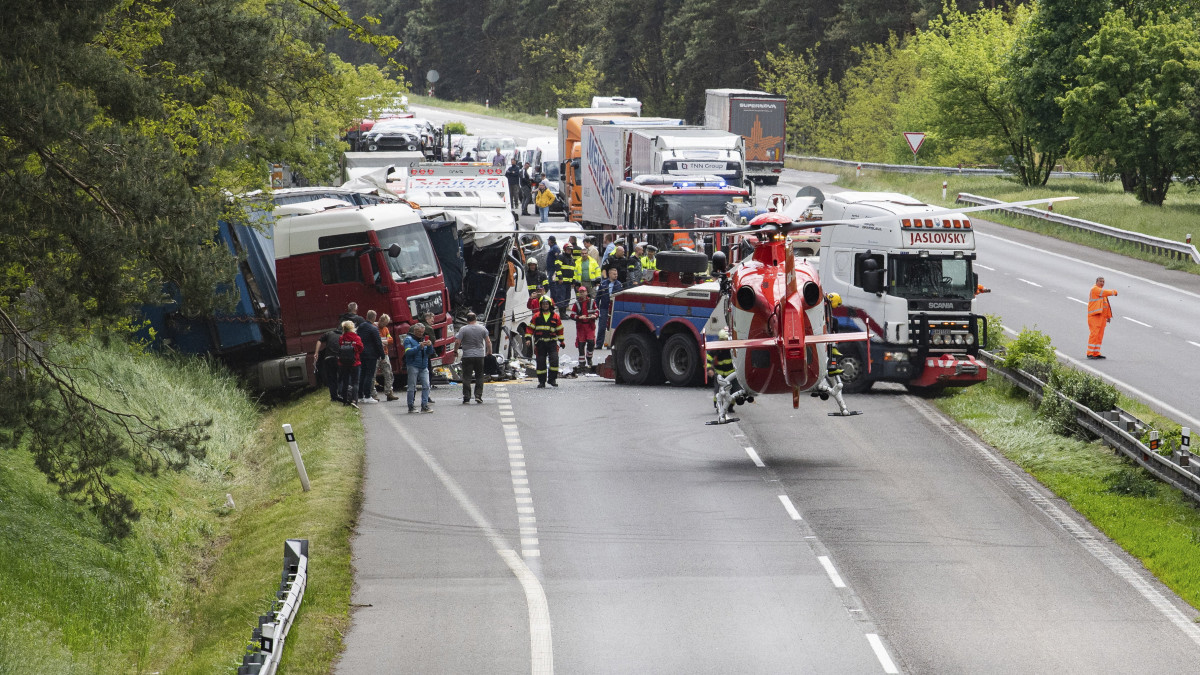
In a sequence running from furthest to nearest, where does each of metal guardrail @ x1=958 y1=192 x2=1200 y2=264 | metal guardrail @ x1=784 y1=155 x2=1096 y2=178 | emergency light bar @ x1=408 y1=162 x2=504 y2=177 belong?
metal guardrail @ x1=784 y1=155 x2=1096 y2=178, metal guardrail @ x1=958 y1=192 x2=1200 y2=264, emergency light bar @ x1=408 y1=162 x2=504 y2=177

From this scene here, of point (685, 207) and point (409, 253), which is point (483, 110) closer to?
point (685, 207)

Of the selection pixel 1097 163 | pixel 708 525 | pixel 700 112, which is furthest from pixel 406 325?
pixel 700 112

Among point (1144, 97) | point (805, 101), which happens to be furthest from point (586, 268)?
point (805, 101)

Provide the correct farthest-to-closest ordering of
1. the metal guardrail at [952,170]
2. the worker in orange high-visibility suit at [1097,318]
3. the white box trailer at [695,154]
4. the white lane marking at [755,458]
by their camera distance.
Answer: the metal guardrail at [952,170], the white box trailer at [695,154], the worker in orange high-visibility suit at [1097,318], the white lane marking at [755,458]

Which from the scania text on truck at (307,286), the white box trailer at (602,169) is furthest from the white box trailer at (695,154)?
the scania text on truck at (307,286)

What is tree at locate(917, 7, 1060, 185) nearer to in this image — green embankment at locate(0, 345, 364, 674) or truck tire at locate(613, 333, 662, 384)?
truck tire at locate(613, 333, 662, 384)

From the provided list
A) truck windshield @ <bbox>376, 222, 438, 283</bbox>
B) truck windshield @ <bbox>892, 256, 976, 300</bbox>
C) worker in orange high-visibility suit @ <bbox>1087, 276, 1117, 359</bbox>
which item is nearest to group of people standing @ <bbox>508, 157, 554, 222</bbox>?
truck windshield @ <bbox>376, 222, 438, 283</bbox>

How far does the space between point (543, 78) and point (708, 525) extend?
331 feet

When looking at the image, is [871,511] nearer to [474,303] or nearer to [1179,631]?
[1179,631]

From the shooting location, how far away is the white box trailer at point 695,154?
3719cm

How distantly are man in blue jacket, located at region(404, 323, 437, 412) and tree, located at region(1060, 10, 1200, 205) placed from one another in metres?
30.2

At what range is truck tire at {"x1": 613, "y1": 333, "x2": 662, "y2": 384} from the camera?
2448cm

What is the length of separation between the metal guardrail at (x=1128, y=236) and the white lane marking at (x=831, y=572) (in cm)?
2069

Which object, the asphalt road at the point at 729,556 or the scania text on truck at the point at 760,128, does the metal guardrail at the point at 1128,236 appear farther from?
the asphalt road at the point at 729,556
